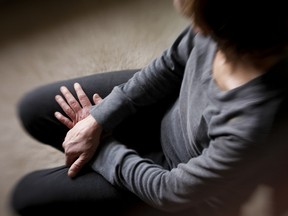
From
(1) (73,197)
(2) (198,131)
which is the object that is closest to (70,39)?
(1) (73,197)

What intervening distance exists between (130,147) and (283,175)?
1.09 ft

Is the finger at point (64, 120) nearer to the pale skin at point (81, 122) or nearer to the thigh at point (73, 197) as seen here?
the pale skin at point (81, 122)

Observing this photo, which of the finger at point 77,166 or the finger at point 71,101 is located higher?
the finger at point 71,101

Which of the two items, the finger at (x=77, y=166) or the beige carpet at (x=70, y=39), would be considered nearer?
the finger at (x=77, y=166)

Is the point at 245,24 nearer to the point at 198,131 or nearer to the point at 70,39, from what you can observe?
the point at 198,131

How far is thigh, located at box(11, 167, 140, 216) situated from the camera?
822 mm

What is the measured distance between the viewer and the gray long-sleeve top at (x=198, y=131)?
1.91 feet

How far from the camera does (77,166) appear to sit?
860mm

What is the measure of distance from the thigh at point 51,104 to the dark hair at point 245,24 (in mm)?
370

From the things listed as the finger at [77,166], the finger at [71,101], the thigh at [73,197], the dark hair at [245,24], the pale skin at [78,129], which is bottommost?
the thigh at [73,197]

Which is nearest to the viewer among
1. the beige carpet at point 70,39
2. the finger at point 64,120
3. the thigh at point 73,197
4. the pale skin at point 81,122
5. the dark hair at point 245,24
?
the dark hair at point 245,24

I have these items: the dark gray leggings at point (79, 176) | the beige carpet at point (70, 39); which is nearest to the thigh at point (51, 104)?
the dark gray leggings at point (79, 176)

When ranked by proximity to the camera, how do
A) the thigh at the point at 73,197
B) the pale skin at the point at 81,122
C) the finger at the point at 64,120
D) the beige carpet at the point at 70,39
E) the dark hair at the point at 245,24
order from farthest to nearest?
the beige carpet at the point at 70,39 < the finger at the point at 64,120 < the thigh at the point at 73,197 < the pale skin at the point at 81,122 < the dark hair at the point at 245,24

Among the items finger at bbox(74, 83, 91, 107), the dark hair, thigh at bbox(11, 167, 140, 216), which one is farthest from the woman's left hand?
the dark hair
